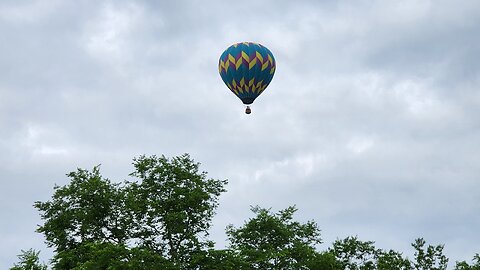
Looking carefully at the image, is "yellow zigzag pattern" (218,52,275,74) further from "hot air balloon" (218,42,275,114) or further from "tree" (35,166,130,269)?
"tree" (35,166,130,269)

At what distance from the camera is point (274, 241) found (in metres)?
64.8

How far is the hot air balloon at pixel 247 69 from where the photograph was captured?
226 feet

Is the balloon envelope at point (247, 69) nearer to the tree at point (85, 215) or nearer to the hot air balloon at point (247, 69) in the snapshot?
the hot air balloon at point (247, 69)

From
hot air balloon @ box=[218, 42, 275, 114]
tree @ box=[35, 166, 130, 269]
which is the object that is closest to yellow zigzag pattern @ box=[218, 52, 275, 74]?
hot air balloon @ box=[218, 42, 275, 114]

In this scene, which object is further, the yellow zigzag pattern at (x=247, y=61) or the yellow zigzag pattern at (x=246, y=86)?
the yellow zigzag pattern at (x=246, y=86)

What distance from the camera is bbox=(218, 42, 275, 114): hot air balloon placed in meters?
68.9

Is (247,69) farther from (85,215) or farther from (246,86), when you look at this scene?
(85,215)

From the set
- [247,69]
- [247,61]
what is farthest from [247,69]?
[247,61]

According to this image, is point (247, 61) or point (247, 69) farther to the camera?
point (247, 69)

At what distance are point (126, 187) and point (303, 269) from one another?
1541 cm

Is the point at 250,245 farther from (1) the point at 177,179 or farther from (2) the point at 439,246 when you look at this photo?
(2) the point at 439,246

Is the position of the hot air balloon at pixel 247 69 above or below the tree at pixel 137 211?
above

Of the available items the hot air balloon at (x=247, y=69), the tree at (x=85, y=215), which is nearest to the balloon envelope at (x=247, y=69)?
the hot air balloon at (x=247, y=69)

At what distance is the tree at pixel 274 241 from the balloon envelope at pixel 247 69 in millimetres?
10841
